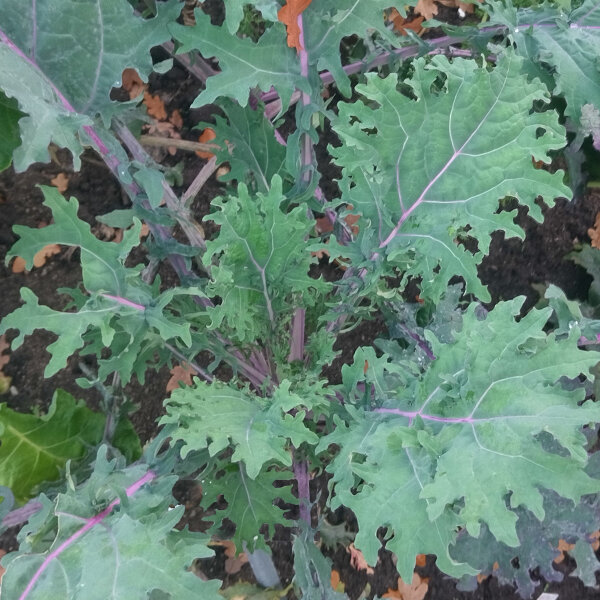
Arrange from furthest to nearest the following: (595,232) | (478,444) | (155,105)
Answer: (595,232)
(155,105)
(478,444)

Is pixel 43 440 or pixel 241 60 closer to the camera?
pixel 241 60

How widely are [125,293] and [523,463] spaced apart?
2.26 ft

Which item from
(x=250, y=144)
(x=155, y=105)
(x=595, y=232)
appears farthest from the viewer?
(x=595, y=232)

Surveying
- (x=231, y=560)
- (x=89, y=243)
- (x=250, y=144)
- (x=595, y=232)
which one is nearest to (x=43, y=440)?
(x=89, y=243)

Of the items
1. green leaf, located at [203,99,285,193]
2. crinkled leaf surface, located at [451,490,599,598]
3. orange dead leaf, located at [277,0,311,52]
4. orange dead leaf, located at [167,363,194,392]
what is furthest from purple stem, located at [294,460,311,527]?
orange dead leaf, located at [277,0,311,52]

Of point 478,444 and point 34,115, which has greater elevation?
point 34,115

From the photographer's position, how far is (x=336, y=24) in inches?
45.7

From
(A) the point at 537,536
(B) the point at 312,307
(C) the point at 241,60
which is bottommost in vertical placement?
(A) the point at 537,536

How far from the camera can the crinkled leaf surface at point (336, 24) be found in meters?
1.14

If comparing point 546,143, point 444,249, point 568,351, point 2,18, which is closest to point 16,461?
point 2,18

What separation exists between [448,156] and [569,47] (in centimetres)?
43

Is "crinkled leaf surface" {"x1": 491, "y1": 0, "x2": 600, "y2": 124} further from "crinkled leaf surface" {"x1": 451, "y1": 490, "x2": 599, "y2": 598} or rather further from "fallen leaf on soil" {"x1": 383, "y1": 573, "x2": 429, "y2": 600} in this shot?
"fallen leaf on soil" {"x1": 383, "y1": 573, "x2": 429, "y2": 600}

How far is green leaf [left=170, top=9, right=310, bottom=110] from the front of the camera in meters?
1.13

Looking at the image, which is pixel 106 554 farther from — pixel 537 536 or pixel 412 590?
pixel 412 590
